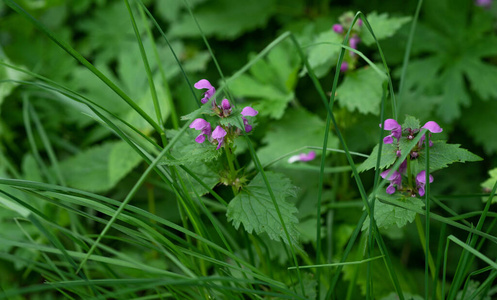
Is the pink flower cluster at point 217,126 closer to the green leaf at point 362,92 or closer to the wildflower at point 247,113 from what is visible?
the wildflower at point 247,113

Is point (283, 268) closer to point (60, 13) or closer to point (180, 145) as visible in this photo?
point (180, 145)

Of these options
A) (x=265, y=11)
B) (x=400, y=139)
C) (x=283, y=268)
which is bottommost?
(x=283, y=268)

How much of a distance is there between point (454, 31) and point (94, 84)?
1.90 metres

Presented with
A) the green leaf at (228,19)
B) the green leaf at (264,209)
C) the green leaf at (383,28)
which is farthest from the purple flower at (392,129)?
the green leaf at (228,19)

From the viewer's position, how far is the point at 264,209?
1134 mm

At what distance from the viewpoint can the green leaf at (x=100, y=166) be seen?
189 cm

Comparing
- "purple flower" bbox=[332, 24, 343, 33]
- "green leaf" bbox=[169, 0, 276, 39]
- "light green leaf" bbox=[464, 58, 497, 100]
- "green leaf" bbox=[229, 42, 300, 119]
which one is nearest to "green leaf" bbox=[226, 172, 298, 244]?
"purple flower" bbox=[332, 24, 343, 33]

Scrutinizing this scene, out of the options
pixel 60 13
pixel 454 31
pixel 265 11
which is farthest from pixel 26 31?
pixel 454 31

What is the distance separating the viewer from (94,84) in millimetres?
2334

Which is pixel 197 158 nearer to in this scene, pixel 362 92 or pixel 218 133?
pixel 218 133

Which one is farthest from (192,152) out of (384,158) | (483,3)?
(483,3)

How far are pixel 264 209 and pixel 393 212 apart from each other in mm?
311

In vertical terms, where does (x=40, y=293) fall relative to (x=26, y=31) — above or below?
below

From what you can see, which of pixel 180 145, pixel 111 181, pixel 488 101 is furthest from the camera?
pixel 488 101
